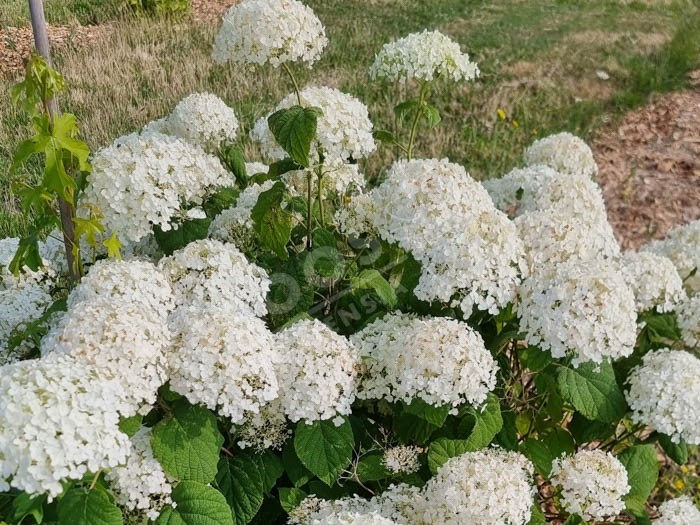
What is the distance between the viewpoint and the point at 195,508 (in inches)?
87.0

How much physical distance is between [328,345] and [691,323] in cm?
149

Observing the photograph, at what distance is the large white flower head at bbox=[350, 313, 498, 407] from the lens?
2365 mm

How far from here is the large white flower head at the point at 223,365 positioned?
2158 mm

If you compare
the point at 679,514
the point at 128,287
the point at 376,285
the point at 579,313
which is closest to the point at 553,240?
the point at 579,313

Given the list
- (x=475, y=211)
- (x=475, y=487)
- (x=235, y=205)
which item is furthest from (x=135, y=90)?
(x=475, y=487)

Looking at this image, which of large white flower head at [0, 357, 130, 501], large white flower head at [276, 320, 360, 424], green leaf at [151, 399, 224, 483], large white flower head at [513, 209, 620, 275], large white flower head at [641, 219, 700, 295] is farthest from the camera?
large white flower head at [641, 219, 700, 295]

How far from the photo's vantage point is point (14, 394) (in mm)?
1822

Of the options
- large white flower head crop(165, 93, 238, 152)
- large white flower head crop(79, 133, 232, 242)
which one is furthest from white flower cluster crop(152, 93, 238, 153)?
large white flower head crop(79, 133, 232, 242)

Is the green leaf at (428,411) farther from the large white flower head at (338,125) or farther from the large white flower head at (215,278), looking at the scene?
the large white flower head at (338,125)

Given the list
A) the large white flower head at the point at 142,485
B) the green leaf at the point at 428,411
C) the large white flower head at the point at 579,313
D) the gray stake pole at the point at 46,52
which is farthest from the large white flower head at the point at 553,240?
the gray stake pole at the point at 46,52

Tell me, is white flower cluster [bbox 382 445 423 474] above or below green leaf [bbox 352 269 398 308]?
below

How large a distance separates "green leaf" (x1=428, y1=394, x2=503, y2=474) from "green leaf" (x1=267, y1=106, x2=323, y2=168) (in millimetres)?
1055

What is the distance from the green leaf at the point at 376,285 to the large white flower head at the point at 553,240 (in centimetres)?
51

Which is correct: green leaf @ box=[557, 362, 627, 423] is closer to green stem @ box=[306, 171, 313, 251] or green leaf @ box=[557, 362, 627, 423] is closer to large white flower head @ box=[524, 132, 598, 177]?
green stem @ box=[306, 171, 313, 251]
